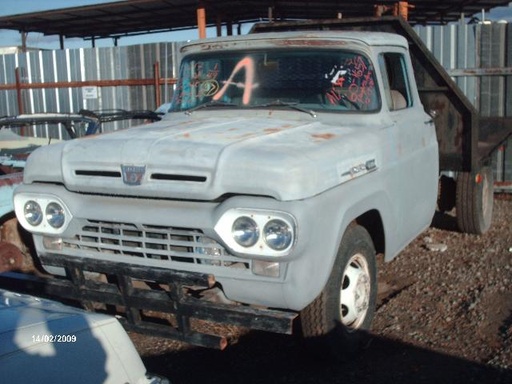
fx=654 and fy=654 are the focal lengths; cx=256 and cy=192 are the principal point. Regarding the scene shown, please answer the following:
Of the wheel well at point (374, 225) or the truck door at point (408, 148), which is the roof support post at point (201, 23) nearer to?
the truck door at point (408, 148)

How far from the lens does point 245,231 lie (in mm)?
3287

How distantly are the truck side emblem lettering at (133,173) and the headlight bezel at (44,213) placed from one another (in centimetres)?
47

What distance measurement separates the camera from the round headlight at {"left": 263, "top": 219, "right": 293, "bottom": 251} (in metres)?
3.22

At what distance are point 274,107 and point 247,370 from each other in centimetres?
180

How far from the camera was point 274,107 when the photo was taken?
15.1 feet

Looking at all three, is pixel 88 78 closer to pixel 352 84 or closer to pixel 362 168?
pixel 352 84

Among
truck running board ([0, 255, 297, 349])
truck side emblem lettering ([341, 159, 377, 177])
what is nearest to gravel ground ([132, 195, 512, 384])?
truck running board ([0, 255, 297, 349])

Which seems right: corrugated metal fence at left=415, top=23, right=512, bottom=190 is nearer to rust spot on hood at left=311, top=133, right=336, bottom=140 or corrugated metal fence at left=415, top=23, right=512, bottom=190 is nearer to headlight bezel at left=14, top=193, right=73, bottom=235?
rust spot on hood at left=311, top=133, right=336, bottom=140

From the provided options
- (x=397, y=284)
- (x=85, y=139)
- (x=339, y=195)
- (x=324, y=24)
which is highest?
(x=324, y=24)

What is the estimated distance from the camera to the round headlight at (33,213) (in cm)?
389

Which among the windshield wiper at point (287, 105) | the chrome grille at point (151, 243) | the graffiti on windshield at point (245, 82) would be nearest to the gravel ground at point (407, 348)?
the chrome grille at point (151, 243)

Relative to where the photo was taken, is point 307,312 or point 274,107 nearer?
point 307,312

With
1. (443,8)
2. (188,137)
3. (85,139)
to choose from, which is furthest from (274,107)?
(443,8)

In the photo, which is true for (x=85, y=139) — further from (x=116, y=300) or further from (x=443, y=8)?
(x=443, y=8)
